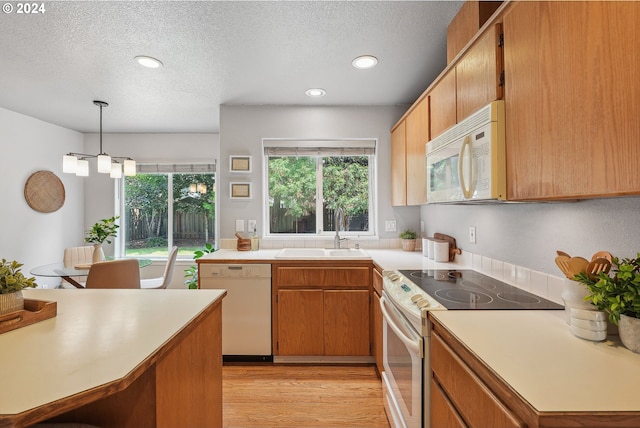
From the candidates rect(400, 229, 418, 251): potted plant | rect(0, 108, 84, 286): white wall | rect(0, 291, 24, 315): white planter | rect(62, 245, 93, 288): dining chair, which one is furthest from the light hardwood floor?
rect(0, 108, 84, 286): white wall

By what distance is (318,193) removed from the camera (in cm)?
340

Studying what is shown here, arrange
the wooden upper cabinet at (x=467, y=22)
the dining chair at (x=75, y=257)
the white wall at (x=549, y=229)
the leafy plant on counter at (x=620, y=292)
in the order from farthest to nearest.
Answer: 1. the dining chair at (x=75, y=257)
2. the wooden upper cabinet at (x=467, y=22)
3. the white wall at (x=549, y=229)
4. the leafy plant on counter at (x=620, y=292)

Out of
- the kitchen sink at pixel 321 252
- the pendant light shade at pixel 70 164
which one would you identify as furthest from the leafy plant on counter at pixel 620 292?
the pendant light shade at pixel 70 164

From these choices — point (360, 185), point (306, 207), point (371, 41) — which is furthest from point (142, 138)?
point (371, 41)

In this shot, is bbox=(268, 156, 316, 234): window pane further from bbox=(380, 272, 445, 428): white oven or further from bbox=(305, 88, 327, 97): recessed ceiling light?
bbox=(380, 272, 445, 428): white oven

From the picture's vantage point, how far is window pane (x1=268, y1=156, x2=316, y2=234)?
340cm

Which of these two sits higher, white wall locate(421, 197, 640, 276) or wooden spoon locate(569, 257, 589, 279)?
white wall locate(421, 197, 640, 276)

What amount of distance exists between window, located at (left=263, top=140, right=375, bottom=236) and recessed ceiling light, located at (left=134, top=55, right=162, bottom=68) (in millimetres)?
1340

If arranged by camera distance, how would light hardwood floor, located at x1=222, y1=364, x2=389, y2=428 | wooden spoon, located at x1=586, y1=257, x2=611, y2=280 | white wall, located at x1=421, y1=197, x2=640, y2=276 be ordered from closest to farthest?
wooden spoon, located at x1=586, y1=257, x2=611, y2=280, white wall, located at x1=421, y1=197, x2=640, y2=276, light hardwood floor, located at x1=222, y1=364, x2=389, y2=428

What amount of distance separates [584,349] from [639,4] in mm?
900

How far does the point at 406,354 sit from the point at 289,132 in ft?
7.96

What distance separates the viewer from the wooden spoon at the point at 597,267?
96 cm

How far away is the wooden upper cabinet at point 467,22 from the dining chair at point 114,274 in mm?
2772

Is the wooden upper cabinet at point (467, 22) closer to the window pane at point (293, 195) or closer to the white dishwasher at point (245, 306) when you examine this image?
the window pane at point (293, 195)
